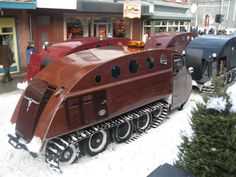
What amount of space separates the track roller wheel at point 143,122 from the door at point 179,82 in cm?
111

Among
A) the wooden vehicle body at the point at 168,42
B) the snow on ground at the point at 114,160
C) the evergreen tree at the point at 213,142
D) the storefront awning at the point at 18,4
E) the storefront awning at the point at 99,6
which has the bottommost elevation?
the snow on ground at the point at 114,160

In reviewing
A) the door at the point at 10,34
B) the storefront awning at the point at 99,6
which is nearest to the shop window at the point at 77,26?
the storefront awning at the point at 99,6

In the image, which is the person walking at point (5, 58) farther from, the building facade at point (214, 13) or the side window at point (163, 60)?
the building facade at point (214, 13)

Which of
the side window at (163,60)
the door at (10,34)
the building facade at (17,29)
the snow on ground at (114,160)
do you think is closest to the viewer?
the snow on ground at (114,160)

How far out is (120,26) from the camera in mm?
18422

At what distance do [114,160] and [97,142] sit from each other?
553 mm

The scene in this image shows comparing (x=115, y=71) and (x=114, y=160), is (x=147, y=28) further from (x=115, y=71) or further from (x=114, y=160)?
(x=114, y=160)

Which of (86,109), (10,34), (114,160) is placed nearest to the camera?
(86,109)

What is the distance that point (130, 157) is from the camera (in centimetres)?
603

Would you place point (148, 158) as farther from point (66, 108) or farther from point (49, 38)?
point (49, 38)

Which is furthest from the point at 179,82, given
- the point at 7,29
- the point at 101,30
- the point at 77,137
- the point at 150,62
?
the point at 101,30

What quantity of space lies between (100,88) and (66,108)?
88 centimetres

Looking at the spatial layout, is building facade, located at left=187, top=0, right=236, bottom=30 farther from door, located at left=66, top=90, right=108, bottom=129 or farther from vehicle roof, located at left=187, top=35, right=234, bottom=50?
door, located at left=66, top=90, right=108, bottom=129

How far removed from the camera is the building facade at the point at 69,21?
1242 cm
